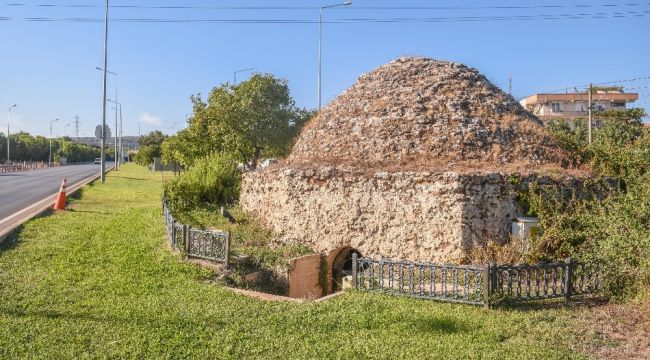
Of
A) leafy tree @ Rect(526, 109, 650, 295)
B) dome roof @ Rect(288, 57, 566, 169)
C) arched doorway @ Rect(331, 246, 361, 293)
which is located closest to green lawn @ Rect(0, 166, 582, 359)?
leafy tree @ Rect(526, 109, 650, 295)

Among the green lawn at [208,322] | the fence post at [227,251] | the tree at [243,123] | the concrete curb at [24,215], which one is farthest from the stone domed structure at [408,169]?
the tree at [243,123]

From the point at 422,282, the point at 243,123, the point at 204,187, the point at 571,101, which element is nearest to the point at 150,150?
the point at 243,123

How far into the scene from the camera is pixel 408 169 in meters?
11.5

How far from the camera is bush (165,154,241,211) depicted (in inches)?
677

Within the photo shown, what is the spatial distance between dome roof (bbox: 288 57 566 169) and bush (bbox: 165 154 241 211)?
Answer: 3.32 meters

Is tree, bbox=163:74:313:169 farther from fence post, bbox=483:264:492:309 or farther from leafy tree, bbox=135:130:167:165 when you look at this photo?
leafy tree, bbox=135:130:167:165

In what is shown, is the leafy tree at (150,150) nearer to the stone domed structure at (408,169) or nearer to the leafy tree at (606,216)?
the stone domed structure at (408,169)

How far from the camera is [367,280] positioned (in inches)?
336

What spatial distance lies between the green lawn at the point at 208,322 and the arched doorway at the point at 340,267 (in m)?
2.39

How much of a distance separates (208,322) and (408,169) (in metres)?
6.26

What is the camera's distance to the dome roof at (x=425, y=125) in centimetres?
1264

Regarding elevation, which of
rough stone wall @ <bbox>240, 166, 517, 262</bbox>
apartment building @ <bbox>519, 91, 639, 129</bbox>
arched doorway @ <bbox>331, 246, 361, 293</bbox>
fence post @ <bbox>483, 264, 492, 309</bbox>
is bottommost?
arched doorway @ <bbox>331, 246, 361, 293</bbox>

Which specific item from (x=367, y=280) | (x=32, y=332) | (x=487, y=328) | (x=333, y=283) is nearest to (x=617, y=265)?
(x=487, y=328)

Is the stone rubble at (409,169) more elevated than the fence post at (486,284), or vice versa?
the stone rubble at (409,169)
